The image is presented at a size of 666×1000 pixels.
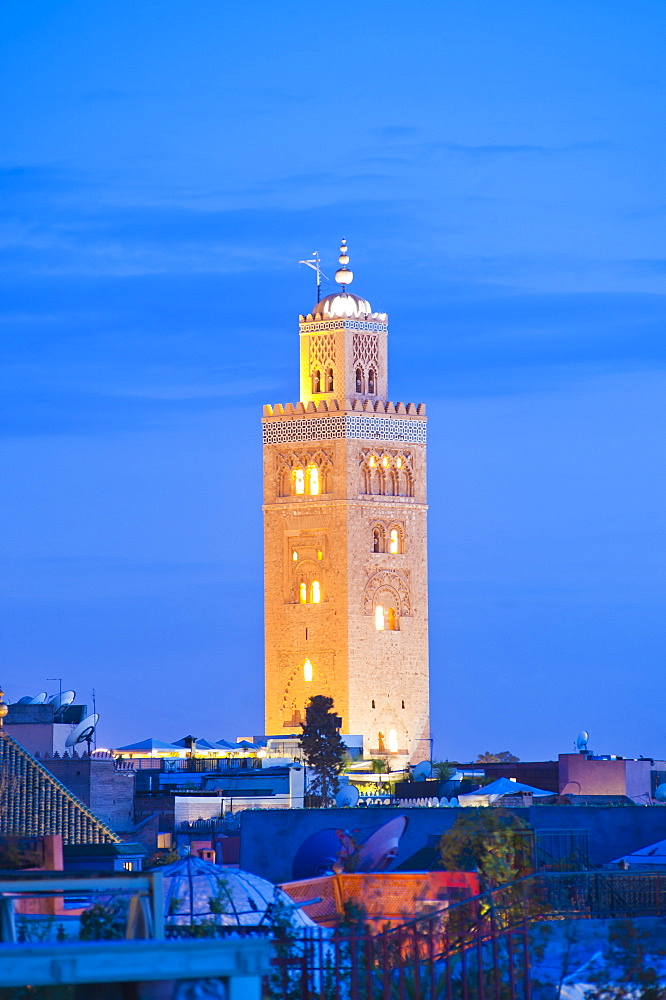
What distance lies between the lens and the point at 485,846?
29797 mm

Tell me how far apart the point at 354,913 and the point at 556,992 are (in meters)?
1.56

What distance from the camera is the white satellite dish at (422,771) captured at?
72438 mm

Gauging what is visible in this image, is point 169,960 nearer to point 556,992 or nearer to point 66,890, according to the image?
point 66,890

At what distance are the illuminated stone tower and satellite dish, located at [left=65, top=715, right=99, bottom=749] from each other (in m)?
18.2

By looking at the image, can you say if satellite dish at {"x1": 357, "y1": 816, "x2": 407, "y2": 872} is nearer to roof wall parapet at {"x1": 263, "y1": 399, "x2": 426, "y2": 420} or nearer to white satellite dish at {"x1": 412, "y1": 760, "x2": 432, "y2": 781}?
white satellite dish at {"x1": 412, "y1": 760, "x2": 432, "y2": 781}

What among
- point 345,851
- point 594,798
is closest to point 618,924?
point 345,851

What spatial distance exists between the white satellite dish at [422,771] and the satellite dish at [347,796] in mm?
9655

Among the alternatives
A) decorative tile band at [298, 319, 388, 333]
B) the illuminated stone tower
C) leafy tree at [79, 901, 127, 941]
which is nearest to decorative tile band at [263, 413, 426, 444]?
the illuminated stone tower

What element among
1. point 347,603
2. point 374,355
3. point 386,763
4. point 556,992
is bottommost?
point 556,992

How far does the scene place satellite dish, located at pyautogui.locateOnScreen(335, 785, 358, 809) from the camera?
5772 centimetres

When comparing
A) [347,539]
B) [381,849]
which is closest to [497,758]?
[347,539]

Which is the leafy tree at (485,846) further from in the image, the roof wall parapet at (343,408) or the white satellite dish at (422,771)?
the roof wall parapet at (343,408)

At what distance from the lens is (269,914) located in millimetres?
18078

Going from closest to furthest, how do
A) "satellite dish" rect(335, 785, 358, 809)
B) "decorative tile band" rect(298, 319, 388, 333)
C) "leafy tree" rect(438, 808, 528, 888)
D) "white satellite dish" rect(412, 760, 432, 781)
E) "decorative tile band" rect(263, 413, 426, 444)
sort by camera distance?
"leafy tree" rect(438, 808, 528, 888) → "satellite dish" rect(335, 785, 358, 809) → "white satellite dish" rect(412, 760, 432, 781) → "decorative tile band" rect(298, 319, 388, 333) → "decorative tile band" rect(263, 413, 426, 444)
